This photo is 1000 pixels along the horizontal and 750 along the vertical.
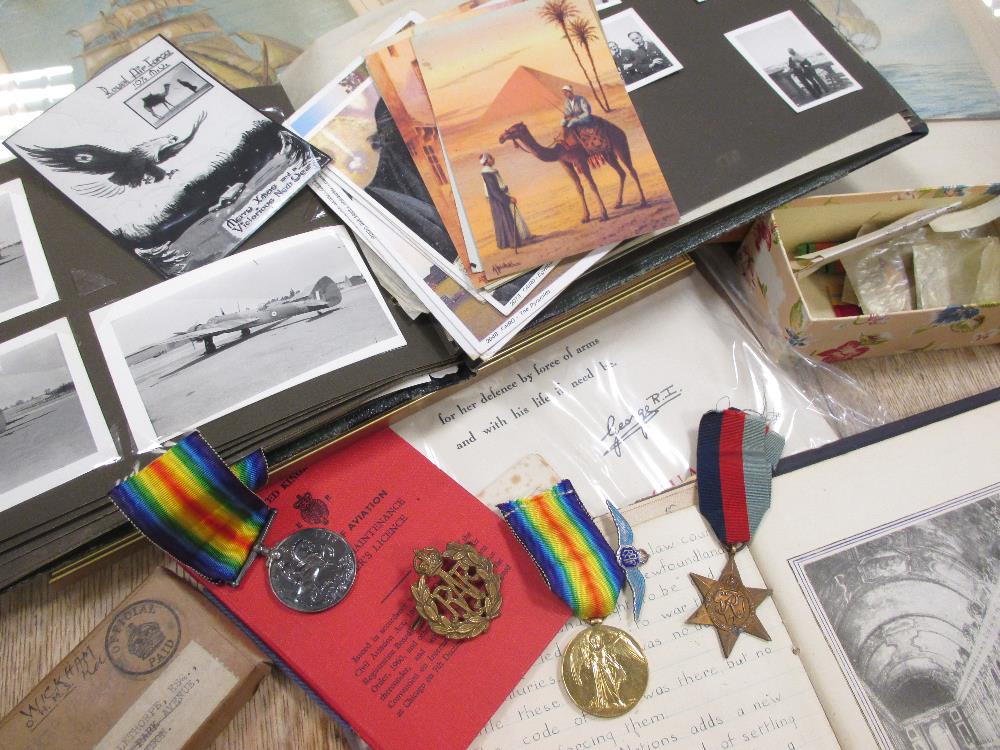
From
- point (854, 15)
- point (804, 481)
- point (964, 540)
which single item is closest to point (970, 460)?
point (964, 540)

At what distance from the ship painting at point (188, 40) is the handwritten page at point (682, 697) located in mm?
861

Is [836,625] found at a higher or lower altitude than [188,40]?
lower

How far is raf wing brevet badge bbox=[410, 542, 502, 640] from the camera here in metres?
0.67

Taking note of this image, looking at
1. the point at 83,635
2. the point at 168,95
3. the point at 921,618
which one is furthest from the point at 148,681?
the point at 921,618

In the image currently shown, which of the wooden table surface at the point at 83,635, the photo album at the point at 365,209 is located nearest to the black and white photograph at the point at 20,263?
the photo album at the point at 365,209

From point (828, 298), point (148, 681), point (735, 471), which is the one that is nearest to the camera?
point (148, 681)

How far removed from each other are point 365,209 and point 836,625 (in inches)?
26.9

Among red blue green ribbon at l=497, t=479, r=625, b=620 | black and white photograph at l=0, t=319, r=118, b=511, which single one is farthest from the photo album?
red blue green ribbon at l=497, t=479, r=625, b=620

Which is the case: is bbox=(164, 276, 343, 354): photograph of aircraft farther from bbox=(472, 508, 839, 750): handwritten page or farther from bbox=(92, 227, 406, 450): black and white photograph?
bbox=(472, 508, 839, 750): handwritten page

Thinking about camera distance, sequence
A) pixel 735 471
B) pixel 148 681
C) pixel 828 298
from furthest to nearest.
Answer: pixel 828 298 < pixel 735 471 < pixel 148 681

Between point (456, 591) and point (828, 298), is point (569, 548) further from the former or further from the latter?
point (828, 298)

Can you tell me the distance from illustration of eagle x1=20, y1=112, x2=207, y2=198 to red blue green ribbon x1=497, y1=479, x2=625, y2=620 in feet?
1.77

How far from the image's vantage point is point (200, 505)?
643mm

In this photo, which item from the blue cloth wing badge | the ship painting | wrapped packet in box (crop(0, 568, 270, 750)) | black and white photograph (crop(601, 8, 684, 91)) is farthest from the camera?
the ship painting
